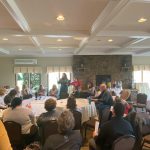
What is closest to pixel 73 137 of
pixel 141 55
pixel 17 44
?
pixel 17 44

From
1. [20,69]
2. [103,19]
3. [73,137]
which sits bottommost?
[73,137]

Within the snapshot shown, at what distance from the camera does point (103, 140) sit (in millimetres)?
2898

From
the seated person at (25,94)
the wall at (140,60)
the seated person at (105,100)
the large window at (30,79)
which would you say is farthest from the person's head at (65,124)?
the wall at (140,60)

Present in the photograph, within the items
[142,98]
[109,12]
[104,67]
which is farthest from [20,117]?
[104,67]

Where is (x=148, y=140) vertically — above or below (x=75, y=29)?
below

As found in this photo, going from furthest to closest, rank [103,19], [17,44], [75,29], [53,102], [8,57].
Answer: [8,57] → [17,44] → [75,29] → [103,19] → [53,102]

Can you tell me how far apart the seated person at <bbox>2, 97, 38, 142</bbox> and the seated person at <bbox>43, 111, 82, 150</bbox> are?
1403mm

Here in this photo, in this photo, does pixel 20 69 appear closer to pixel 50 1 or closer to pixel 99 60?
pixel 99 60

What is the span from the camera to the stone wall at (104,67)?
468 inches

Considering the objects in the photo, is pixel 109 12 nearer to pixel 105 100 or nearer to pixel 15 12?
pixel 15 12

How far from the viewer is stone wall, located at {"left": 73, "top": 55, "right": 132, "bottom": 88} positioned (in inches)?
468

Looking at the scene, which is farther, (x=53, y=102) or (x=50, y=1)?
(x=53, y=102)

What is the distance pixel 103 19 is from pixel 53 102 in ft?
6.05

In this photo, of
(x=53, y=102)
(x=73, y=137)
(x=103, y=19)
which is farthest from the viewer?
(x=103, y=19)
